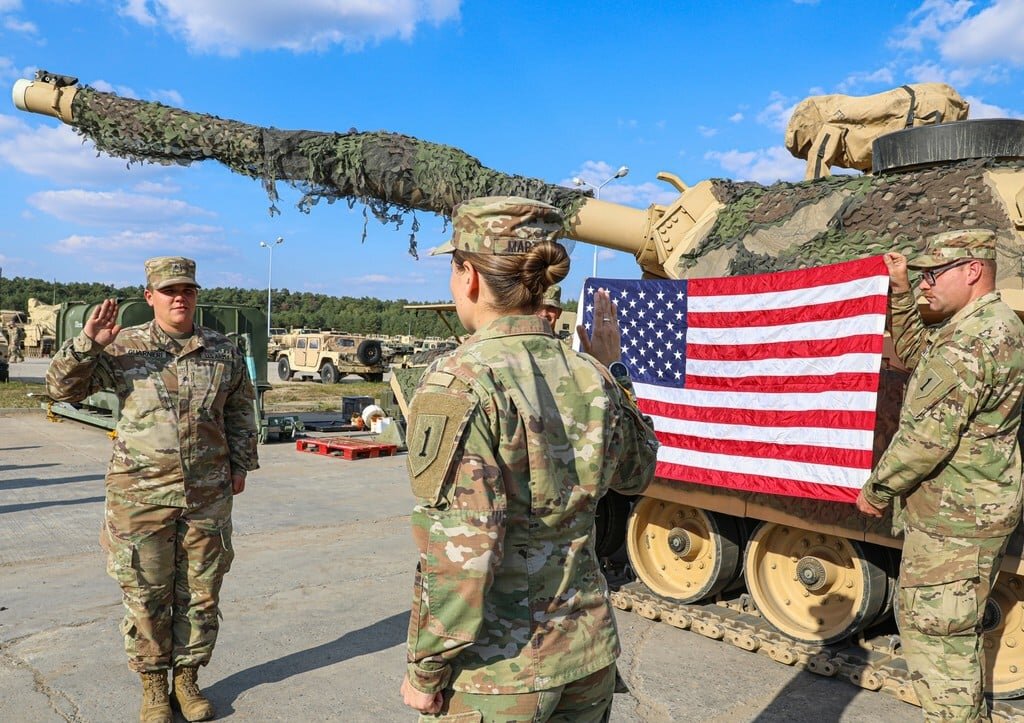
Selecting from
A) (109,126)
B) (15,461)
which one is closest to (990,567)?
(109,126)

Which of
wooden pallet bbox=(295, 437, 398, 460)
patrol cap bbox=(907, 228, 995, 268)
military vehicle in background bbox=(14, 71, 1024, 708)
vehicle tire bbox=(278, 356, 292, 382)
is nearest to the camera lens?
patrol cap bbox=(907, 228, 995, 268)

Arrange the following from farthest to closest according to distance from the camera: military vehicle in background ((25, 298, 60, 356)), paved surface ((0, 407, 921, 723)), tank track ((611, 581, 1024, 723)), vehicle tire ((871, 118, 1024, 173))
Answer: military vehicle in background ((25, 298, 60, 356)) < vehicle tire ((871, 118, 1024, 173)) < tank track ((611, 581, 1024, 723)) < paved surface ((0, 407, 921, 723))

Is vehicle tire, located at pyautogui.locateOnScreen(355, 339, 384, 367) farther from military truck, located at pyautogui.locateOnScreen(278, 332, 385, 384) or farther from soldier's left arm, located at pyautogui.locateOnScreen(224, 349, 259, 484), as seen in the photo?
soldier's left arm, located at pyautogui.locateOnScreen(224, 349, 259, 484)

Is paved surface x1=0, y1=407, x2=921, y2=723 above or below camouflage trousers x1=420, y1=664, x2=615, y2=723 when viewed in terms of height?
below

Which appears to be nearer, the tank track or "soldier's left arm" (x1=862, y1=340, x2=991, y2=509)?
"soldier's left arm" (x1=862, y1=340, x2=991, y2=509)

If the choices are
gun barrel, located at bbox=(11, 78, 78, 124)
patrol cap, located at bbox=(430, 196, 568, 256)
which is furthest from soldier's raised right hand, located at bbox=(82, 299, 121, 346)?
gun barrel, located at bbox=(11, 78, 78, 124)

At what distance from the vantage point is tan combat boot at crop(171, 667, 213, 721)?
11.9ft

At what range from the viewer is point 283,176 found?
6.98m

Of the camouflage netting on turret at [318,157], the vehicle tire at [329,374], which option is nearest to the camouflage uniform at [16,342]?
the vehicle tire at [329,374]

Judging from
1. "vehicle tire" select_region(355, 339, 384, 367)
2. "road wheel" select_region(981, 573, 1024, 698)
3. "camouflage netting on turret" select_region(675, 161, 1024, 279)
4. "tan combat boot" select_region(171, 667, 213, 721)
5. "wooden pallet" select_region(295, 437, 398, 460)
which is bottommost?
"wooden pallet" select_region(295, 437, 398, 460)

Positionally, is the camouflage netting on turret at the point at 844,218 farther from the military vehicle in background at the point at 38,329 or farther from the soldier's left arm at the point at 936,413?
the military vehicle in background at the point at 38,329

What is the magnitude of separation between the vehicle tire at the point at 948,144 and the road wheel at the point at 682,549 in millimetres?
2424

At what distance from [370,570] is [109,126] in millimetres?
4584

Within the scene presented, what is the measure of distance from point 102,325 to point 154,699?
166 cm
